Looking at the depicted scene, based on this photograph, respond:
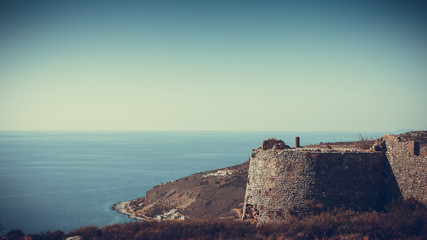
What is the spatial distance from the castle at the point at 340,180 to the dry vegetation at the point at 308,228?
2.42 feet

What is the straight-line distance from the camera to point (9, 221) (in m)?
49.9

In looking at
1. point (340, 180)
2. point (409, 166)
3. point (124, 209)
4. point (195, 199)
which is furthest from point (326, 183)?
point (124, 209)

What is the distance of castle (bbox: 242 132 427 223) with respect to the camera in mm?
15172

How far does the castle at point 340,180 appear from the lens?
15.2 metres

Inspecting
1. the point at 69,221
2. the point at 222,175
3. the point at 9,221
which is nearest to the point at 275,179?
the point at 222,175

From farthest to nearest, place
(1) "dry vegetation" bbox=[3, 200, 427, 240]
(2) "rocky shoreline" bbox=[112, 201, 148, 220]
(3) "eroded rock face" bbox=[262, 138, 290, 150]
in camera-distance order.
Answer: (2) "rocky shoreline" bbox=[112, 201, 148, 220] < (3) "eroded rock face" bbox=[262, 138, 290, 150] < (1) "dry vegetation" bbox=[3, 200, 427, 240]

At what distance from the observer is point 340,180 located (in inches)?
607

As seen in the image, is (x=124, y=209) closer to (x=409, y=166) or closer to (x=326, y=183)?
(x=326, y=183)

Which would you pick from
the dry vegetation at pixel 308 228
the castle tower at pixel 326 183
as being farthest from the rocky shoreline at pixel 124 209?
the castle tower at pixel 326 183

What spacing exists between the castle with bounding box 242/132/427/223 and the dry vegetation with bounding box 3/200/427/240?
738 mm

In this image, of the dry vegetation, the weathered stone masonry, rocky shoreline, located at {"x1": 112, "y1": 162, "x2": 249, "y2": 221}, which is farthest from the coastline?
the weathered stone masonry

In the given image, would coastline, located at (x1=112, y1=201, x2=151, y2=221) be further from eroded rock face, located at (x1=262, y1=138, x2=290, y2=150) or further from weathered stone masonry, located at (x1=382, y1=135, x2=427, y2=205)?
weathered stone masonry, located at (x1=382, y1=135, x2=427, y2=205)

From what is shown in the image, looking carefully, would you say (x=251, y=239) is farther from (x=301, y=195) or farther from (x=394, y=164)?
(x=394, y=164)

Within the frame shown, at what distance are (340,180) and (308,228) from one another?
368 cm
